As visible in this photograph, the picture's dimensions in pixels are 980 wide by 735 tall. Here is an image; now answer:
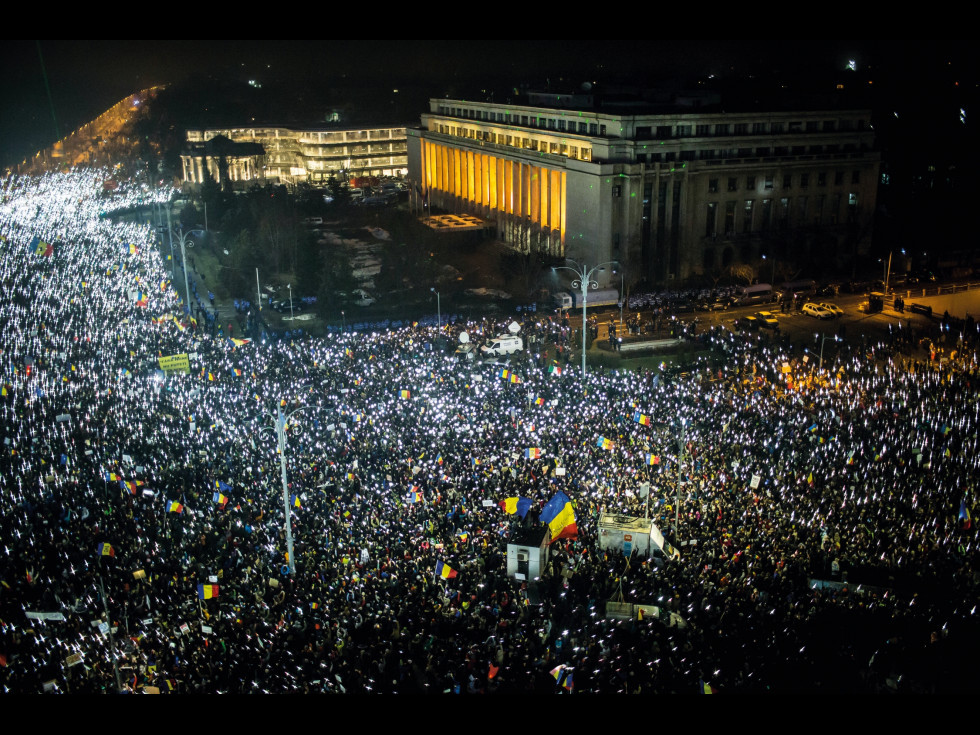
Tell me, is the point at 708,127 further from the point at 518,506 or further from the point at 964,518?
the point at 518,506

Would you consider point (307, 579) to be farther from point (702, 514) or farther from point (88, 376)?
point (88, 376)

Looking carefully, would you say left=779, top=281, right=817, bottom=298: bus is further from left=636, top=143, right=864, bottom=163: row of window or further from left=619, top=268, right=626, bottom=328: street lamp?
left=636, top=143, right=864, bottom=163: row of window

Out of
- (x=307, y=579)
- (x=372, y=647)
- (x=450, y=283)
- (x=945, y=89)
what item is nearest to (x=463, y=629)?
(x=372, y=647)

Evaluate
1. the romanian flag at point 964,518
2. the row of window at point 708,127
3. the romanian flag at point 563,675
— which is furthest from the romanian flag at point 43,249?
the romanian flag at point 964,518

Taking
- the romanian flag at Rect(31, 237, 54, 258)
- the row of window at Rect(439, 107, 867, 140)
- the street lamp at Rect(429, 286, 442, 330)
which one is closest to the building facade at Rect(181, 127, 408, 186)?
the romanian flag at Rect(31, 237, 54, 258)

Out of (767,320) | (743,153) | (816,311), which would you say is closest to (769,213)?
(743,153)

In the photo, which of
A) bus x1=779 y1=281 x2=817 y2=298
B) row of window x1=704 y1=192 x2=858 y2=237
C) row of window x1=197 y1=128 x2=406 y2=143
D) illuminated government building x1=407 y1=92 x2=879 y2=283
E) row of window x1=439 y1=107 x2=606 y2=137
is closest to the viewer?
bus x1=779 y1=281 x2=817 y2=298

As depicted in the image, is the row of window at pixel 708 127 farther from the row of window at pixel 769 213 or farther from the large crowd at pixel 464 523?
the large crowd at pixel 464 523
